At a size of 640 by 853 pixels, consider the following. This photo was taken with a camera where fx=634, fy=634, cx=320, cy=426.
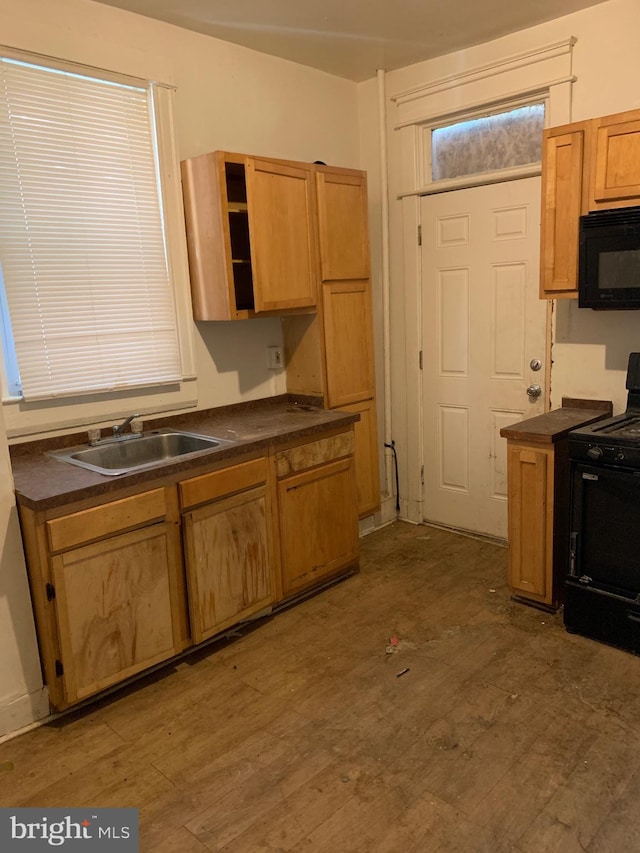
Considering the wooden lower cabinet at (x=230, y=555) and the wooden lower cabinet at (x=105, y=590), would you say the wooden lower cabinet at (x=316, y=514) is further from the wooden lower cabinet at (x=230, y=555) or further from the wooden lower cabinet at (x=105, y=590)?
the wooden lower cabinet at (x=105, y=590)

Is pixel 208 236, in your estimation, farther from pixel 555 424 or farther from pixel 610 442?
pixel 610 442

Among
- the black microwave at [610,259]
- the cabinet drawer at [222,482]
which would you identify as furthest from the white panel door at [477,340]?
the cabinet drawer at [222,482]

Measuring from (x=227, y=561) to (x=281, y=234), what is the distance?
1.59 m

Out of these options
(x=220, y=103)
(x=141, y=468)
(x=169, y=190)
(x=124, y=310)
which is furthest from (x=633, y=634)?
(x=220, y=103)

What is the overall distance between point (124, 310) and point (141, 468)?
0.89 metres

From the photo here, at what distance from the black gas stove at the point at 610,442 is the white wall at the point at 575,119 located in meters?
0.39

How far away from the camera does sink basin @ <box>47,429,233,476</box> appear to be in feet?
8.87

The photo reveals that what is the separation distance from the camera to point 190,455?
8.43 feet

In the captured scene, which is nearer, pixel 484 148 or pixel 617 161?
pixel 617 161

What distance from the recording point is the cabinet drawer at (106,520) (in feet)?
7.12

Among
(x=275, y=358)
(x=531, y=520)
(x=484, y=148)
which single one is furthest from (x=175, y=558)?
(x=484, y=148)

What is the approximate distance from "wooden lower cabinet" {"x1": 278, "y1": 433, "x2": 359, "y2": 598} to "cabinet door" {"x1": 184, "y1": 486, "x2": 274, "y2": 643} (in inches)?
5.5

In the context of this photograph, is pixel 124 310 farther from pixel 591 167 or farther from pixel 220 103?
pixel 591 167

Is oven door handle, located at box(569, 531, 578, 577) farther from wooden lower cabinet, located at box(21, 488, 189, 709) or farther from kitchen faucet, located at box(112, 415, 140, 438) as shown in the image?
kitchen faucet, located at box(112, 415, 140, 438)
